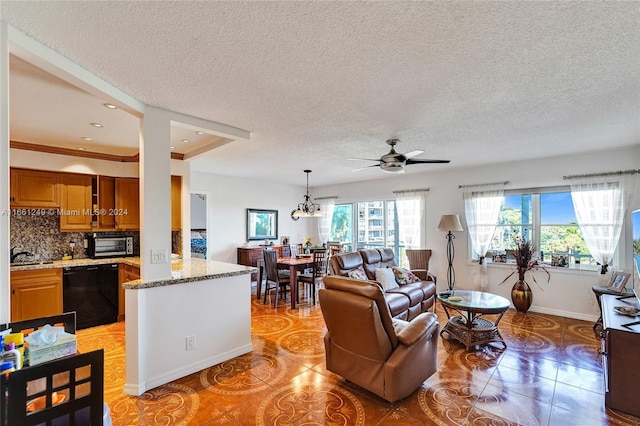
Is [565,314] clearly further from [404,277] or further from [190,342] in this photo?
[190,342]

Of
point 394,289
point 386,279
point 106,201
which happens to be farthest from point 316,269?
point 106,201

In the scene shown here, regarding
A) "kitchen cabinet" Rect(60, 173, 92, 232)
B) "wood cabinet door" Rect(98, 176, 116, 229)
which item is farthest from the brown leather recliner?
"kitchen cabinet" Rect(60, 173, 92, 232)

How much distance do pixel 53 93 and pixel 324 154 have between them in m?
3.06

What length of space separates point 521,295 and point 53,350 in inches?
219

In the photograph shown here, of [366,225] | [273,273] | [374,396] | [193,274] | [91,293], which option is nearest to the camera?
[374,396]

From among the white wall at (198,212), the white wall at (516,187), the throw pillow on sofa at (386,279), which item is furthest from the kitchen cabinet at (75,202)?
the white wall at (516,187)

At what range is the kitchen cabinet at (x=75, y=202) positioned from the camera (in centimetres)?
409

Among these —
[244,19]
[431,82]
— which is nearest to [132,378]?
[244,19]

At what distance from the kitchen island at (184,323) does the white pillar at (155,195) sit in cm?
17

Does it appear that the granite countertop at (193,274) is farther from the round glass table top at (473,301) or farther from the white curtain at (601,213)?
the white curtain at (601,213)

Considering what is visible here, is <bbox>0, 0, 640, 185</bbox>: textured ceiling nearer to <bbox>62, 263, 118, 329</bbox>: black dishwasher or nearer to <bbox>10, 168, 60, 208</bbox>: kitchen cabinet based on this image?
<bbox>10, 168, 60, 208</bbox>: kitchen cabinet

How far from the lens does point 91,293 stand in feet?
13.2

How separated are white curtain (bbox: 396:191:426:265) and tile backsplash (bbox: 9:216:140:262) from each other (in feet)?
17.8

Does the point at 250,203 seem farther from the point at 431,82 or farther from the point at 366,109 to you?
the point at 431,82
